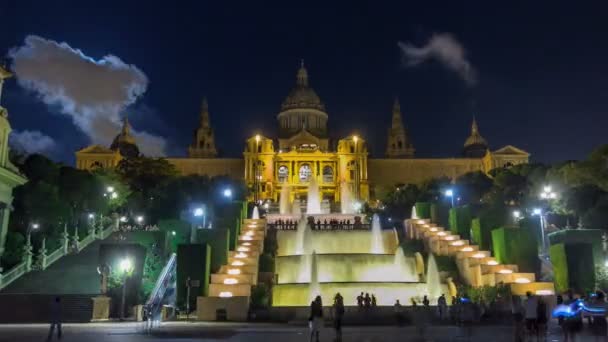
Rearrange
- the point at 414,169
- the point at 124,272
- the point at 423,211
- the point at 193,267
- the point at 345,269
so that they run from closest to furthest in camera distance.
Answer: the point at 124,272, the point at 193,267, the point at 345,269, the point at 423,211, the point at 414,169

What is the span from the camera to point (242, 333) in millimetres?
18438

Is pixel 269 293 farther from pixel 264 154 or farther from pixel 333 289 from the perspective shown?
pixel 264 154

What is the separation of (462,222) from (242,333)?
942 inches

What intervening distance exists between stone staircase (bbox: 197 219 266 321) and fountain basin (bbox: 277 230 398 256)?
1563 mm

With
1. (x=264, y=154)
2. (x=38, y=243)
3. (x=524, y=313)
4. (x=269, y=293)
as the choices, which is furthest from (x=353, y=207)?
(x=524, y=313)

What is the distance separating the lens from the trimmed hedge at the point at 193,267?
27484 millimetres

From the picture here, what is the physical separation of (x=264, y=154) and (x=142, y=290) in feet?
235

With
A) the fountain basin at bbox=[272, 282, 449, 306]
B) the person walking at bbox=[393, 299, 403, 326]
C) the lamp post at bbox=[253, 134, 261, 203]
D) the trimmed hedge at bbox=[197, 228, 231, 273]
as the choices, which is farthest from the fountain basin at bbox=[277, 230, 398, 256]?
the lamp post at bbox=[253, 134, 261, 203]

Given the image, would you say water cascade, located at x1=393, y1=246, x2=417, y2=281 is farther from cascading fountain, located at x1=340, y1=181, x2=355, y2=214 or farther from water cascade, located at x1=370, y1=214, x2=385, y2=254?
cascading fountain, located at x1=340, y1=181, x2=355, y2=214

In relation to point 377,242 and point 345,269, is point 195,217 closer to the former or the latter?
point 377,242

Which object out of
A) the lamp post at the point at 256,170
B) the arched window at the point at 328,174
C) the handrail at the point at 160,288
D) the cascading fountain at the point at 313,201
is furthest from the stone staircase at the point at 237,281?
the arched window at the point at 328,174

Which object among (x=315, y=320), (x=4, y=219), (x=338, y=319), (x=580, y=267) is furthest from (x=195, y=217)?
(x=315, y=320)

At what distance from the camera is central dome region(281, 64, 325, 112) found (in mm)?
119188

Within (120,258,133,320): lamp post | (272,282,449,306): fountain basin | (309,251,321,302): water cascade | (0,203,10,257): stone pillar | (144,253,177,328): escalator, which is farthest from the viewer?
(0,203,10,257): stone pillar
